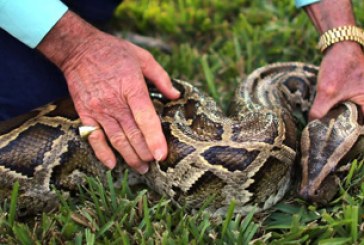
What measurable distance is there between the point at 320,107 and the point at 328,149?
44cm

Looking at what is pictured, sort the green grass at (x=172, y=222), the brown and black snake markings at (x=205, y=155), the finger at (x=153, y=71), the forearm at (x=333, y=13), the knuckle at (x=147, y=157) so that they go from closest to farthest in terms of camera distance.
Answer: the green grass at (x=172, y=222) → the brown and black snake markings at (x=205, y=155) → the knuckle at (x=147, y=157) → the finger at (x=153, y=71) → the forearm at (x=333, y=13)

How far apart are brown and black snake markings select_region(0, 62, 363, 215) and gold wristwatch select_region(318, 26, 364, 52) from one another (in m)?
0.48

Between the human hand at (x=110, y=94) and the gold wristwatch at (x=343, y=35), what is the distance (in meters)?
1.34

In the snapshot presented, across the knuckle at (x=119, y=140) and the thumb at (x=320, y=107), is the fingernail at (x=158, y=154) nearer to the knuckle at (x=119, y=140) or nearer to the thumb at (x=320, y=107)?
the knuckle at (x=119, y=140)

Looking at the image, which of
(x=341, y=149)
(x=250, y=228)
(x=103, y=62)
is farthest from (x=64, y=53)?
(x=341, y=149)

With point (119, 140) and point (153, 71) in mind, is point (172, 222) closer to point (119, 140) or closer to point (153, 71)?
point (119, 140)

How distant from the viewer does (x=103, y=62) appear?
3445 millimetres

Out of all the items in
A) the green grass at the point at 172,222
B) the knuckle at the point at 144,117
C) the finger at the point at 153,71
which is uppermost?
the finger at the point at 153,71

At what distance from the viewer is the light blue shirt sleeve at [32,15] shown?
340 cm

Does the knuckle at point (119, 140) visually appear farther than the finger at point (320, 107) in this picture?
No

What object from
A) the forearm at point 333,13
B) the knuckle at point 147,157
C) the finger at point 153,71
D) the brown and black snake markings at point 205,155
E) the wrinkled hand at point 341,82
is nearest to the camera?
the brown and black snake markings at point 205,155

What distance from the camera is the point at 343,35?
12.8 ft

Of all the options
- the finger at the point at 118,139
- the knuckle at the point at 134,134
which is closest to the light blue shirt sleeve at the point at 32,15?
the finger at the point at 118,139

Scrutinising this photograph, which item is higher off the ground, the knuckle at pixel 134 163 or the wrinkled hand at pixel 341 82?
the wrinkled hand at pixel 341 82
